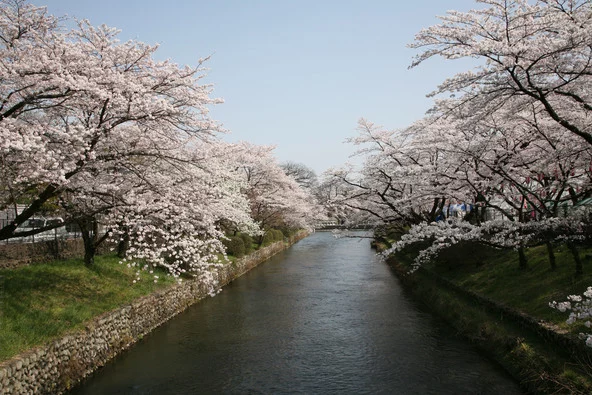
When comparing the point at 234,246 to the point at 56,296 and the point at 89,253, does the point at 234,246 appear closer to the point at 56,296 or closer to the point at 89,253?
the point at 89,253

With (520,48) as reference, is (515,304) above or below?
below

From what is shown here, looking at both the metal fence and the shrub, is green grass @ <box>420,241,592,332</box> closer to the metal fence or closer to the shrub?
the shrub

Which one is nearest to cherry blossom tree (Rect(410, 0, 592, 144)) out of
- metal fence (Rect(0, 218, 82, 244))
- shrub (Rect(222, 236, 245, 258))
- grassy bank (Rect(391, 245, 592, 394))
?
grassy bank (Rect(391, 245, 592, 394))

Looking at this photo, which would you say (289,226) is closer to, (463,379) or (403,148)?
(403,148)

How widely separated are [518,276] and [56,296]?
12.4 meters

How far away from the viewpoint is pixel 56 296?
1066 cm

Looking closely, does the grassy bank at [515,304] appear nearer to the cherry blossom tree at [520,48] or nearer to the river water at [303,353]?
the river water at [303,353]

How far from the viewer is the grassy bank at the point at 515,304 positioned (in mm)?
7592

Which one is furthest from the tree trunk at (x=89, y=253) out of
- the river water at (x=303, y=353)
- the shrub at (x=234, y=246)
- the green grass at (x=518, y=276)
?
the green grass at (x=518, y=276)

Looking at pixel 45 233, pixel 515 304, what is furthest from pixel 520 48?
pixel 45 233

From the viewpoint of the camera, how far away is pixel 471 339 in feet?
35.8

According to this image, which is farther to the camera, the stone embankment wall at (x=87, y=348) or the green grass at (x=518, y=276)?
the green grass at (x=518, y=276)

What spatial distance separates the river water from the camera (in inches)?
349

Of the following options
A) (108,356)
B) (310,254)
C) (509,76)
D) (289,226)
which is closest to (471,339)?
(509,76)
